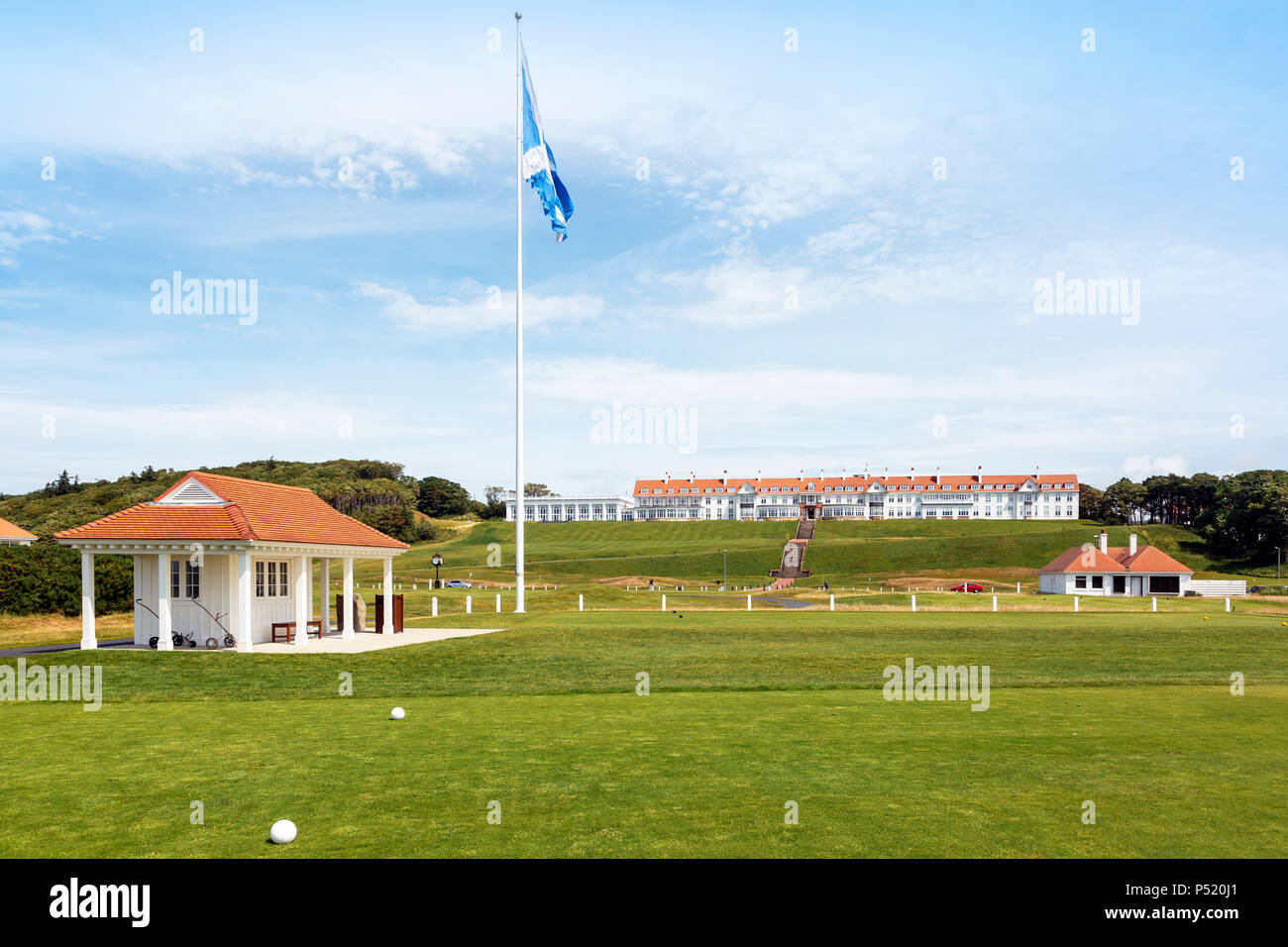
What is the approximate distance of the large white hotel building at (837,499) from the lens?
6949 inches

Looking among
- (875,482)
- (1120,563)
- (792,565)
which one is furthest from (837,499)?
(1120,563)

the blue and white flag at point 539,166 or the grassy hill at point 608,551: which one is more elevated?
the blue and white flag at point 539,166

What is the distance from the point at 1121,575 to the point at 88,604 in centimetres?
8114

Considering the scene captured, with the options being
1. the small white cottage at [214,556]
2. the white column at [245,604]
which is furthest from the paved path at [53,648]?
the white column at [245,604]

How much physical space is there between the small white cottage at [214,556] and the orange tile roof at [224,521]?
30mm

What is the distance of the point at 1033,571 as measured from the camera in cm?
9962

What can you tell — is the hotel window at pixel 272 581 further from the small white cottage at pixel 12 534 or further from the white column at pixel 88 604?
the small white cottage at pixel 12 534

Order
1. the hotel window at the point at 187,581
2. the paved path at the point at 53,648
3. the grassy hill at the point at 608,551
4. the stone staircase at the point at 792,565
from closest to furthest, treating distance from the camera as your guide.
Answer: the paved path at the point at 53,648
the hotel window at the point at 187,581
the stone staircase at the point at 792,565
the grassy hill at the point at 608,551

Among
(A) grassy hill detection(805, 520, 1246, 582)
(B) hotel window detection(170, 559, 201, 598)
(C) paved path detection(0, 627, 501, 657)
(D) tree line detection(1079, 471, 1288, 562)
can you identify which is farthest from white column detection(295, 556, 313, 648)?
(D) tree line detection(1079, 471, 1288, 562)

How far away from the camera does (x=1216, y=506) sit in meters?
129

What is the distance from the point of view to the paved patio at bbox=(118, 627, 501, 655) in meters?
25.7
